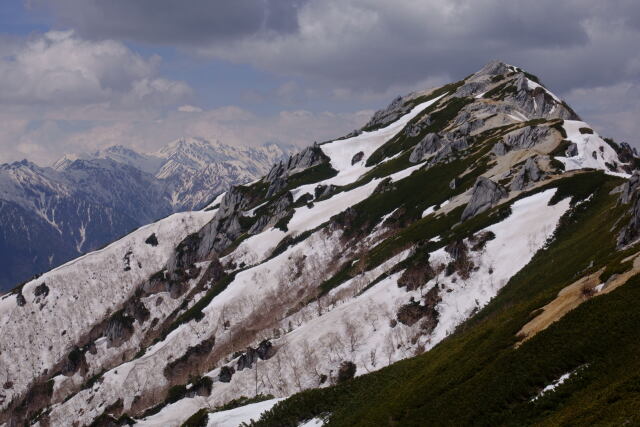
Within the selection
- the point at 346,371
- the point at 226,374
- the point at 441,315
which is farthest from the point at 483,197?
the point at 226,374

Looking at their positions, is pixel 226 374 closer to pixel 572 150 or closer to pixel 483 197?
pixel 483 197

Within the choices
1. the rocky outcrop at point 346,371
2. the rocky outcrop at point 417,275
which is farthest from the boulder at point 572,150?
the rocky outcrop at point 346,371

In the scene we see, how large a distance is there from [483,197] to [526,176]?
10539 mm

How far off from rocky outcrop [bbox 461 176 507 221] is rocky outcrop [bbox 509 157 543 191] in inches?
120

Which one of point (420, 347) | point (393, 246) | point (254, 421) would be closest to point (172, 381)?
point (393, 246)

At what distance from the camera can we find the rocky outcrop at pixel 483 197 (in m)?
124

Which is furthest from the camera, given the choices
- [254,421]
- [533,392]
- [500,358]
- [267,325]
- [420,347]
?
[267,325]

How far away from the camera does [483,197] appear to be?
12594 centimetres

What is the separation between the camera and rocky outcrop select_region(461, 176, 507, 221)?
406ft

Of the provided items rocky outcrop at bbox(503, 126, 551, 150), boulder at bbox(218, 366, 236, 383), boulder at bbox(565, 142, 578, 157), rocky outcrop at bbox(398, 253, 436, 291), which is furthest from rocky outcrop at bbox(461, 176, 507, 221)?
boulder at bbox(218, 366, 236, 383)

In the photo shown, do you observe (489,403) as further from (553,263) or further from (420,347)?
(420,347)

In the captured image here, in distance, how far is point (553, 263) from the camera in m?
76.2

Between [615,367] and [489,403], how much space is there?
269 inches

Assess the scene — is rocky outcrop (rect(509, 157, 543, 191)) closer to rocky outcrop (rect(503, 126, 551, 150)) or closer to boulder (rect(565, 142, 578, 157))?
boulder (rect(565, 142, 578, 157))
